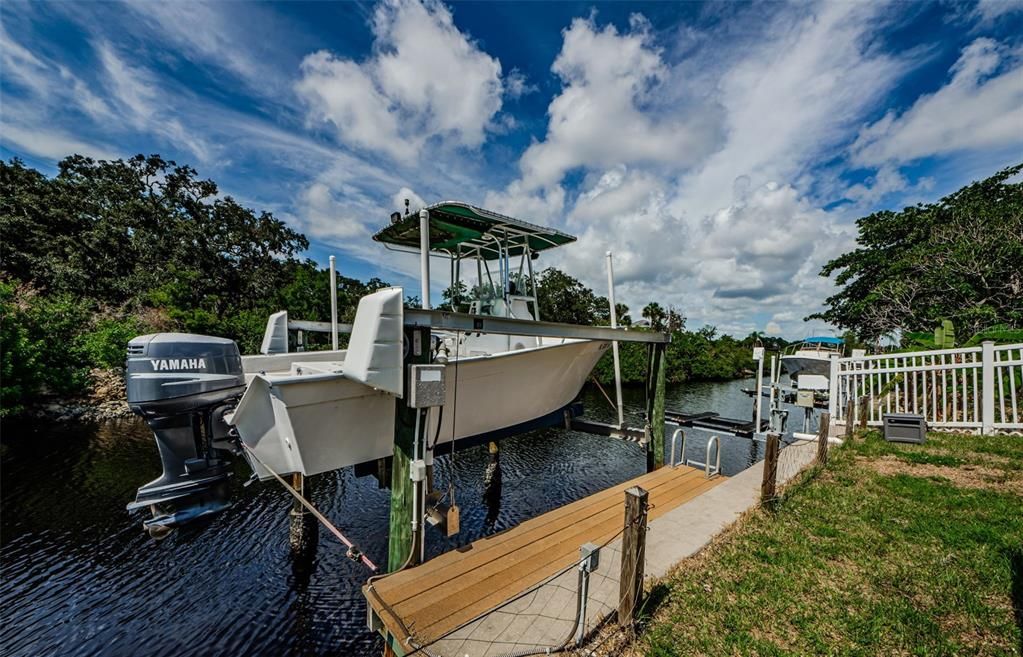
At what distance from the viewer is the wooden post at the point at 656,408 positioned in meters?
6.45

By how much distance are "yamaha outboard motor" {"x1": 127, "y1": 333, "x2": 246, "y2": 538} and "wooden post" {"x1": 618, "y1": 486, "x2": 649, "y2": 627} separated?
462cm

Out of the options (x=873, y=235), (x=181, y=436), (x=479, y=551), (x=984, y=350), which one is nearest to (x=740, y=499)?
(x=479, y=551)

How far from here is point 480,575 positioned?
3283mm

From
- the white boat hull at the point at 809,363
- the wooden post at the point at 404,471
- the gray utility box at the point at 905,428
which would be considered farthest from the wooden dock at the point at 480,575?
the white boat hull at the point at 809,363

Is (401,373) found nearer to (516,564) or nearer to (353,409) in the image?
(353,409)

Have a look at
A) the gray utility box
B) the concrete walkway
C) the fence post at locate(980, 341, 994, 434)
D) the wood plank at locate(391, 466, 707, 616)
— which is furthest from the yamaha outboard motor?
the fence post at locate(980, 341, 994, 434)

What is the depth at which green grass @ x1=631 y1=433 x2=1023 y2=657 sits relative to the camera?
2488 mm

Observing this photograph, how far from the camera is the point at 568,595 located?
297 centimetres

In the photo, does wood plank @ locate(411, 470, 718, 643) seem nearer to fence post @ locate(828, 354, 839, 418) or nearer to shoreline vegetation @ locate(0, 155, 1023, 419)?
shoreline vegetation @ locate(0, 155, 1023, 419)

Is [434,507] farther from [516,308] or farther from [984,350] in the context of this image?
[984,350]

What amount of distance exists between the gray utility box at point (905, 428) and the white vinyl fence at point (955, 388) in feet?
2.25

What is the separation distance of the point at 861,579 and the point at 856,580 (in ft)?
0.16

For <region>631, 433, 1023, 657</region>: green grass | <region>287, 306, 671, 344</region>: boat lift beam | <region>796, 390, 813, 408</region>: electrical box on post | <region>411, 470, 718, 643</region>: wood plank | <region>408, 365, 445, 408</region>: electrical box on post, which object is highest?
<region>287, 306, 671, 344</region>: boat lift beam

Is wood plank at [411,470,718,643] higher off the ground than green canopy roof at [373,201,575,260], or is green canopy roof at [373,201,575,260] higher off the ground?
green canopy roof at [373,201,575,260]
